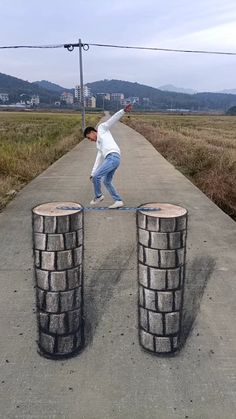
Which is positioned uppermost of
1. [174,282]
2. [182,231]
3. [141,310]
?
[182,231]

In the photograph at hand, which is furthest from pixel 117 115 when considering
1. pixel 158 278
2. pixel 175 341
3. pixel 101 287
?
pixel 175 341

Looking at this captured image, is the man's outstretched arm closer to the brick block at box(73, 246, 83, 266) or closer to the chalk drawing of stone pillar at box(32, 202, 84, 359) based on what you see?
the chalk drawing of stone pillar at box(32, 202, 84, 359)

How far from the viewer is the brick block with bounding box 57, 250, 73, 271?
2.78 meters

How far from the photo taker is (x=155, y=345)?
2.85m

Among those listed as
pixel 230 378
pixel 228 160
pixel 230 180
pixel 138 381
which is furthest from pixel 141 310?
pixel 228 160

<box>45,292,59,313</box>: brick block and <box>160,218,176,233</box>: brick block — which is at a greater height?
<box>160,218,176,233</box>: brick block

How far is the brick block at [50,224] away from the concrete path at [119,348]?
0.88 metres

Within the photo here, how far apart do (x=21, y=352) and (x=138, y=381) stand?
33.8 inches

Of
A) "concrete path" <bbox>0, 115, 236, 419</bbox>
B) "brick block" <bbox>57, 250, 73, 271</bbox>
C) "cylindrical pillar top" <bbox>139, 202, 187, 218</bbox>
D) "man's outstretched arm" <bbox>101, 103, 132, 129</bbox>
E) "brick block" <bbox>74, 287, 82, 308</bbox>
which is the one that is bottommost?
"concrete path" <bbox>0, 115, 236, 419</bbox>

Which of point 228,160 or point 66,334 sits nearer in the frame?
point 66,334

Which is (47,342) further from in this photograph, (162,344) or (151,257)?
(151,257)

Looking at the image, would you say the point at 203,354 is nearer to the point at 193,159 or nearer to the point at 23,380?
the point at 23,380

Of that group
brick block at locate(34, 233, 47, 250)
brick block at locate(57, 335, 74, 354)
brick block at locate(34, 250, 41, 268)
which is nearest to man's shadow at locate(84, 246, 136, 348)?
brick block at locate(57, 335, 74, 354)

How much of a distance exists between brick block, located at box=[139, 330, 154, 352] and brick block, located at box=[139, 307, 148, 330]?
46mm
